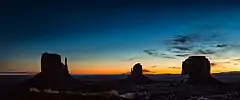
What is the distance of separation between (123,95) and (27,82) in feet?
11.9

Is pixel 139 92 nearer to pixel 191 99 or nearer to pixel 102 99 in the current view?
pixel 191 99

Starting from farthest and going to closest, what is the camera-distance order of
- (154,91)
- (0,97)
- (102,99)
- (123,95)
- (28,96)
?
(154,91), (123,95), (102,99), (28,96), (0,97)

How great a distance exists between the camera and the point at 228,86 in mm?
17656

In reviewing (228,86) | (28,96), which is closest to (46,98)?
(28,96)

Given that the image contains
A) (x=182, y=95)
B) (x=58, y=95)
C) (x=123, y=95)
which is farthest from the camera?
(x=182, y=95)

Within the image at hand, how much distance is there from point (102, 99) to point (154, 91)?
5558 mm

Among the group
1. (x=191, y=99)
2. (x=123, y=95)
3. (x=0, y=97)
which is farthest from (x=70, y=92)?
(x=191, y=99)

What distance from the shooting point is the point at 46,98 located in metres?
11.7

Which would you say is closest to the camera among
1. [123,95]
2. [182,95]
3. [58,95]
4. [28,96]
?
[28,96]

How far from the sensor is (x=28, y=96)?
38.0ft

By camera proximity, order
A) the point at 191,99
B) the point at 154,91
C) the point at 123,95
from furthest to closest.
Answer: the point at 154,91
the point at 191,99
the point at 123,95

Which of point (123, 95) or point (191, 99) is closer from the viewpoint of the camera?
point (123, 95)

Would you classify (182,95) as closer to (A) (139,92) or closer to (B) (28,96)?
(A) (139,92)

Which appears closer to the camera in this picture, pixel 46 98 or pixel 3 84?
pixel 46 98
